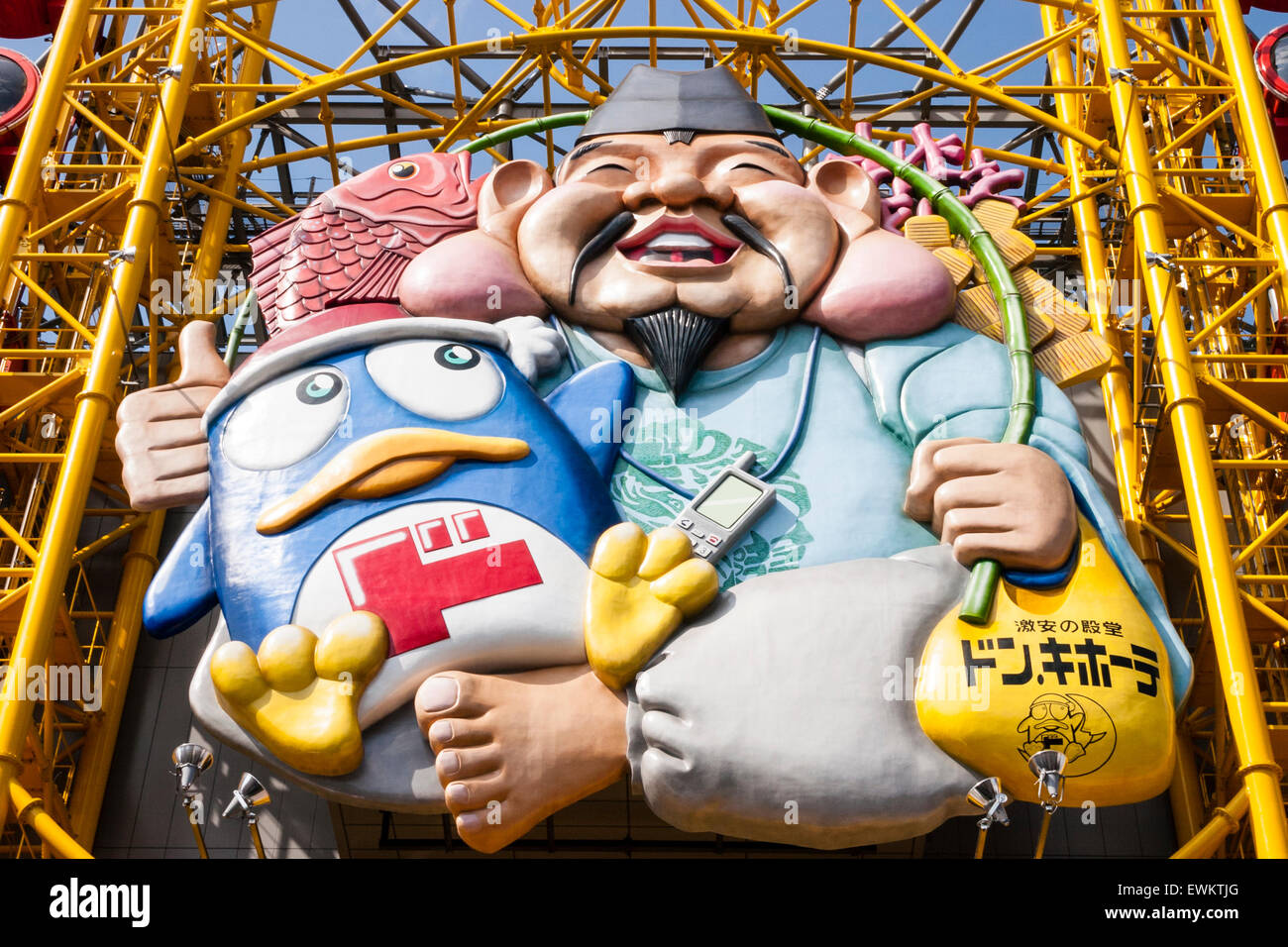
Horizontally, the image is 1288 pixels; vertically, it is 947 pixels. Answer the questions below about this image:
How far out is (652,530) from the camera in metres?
11.9

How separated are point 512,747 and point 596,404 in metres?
3.04

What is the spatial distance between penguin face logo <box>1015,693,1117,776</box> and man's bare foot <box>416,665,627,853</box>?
103 inches

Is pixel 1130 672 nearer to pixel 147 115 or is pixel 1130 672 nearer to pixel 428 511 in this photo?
pixel 428 511

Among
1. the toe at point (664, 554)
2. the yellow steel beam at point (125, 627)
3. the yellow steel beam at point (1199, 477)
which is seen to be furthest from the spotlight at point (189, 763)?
the yellow steel beam at point (1199, 477)

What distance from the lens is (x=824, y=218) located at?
1341 centimetres

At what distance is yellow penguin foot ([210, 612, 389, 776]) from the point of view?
34.8ft

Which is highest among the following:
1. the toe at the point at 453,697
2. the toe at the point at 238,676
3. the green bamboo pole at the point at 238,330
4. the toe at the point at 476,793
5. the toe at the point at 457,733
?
the green bamboo pole at the point at 238,330

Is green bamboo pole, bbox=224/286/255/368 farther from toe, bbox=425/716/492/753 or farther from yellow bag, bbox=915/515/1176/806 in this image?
yellow bag, bbox=915/515/1176/806

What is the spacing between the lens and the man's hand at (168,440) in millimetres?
12266

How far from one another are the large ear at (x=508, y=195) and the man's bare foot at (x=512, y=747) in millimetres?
4327

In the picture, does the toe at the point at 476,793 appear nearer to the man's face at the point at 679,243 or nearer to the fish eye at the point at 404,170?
the man's face at the point at 679,243

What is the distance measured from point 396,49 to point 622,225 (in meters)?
11.1

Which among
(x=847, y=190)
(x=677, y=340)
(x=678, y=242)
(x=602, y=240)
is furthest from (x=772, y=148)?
(x=677, y=340)
